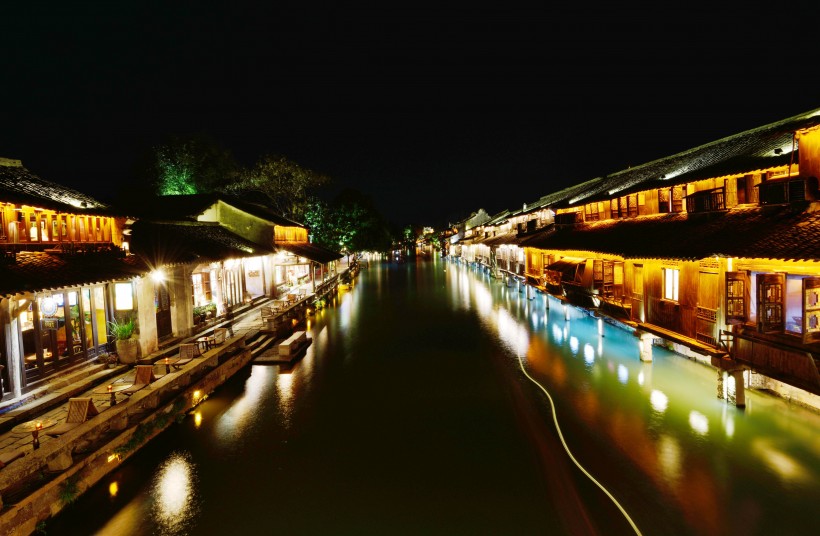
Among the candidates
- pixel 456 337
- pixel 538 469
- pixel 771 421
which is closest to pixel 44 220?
pixel 538 469

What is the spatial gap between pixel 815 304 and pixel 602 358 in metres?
8.90

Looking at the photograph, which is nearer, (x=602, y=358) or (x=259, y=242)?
(x=602, y=358)

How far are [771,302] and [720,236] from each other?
2.22 metres

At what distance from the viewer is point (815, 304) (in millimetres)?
11031

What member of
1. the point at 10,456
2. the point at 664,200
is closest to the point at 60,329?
the point at 10,456

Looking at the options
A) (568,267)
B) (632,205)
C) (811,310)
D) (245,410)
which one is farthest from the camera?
(568,267)

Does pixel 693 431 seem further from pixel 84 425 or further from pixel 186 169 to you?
pixel 186 169

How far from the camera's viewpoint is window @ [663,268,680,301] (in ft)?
50.9

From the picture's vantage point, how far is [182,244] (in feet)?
70.0

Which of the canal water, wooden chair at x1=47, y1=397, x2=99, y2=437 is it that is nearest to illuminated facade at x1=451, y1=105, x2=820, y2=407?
A: the canal water

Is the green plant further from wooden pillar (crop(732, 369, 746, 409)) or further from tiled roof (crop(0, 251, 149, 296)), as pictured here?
wooden pillar (crop(732, 369, 746, 409))

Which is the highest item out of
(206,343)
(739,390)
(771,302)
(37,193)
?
(37,193)

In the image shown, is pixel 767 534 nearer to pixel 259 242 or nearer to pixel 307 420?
pixel 307 420

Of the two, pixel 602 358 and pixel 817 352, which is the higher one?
pixel 817 352
